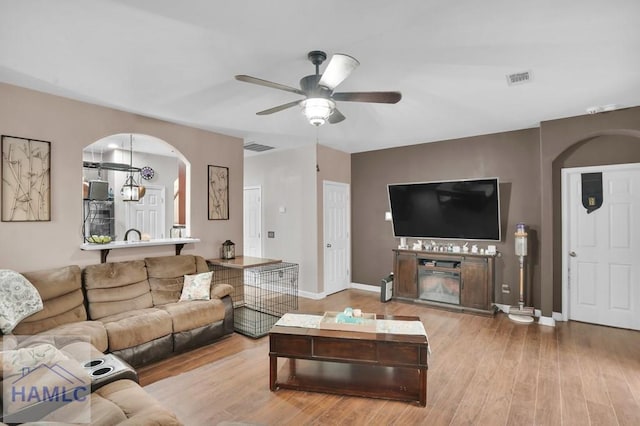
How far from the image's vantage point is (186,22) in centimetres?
212

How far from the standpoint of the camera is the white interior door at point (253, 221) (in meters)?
6.51

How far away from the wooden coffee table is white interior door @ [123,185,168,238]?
5094 millimetres

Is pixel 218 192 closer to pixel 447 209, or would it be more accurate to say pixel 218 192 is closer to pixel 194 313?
pixel 194 313

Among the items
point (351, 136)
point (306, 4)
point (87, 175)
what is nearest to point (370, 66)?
point (306, 4)

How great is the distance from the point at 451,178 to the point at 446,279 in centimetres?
166

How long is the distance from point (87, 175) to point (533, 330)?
796cm

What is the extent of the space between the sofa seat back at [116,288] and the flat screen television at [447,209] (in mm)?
4022

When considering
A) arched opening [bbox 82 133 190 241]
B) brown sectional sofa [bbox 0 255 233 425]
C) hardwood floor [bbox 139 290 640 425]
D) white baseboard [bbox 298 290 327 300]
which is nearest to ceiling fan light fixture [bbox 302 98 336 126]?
hardwood floor [bbox 139 290 640 425]

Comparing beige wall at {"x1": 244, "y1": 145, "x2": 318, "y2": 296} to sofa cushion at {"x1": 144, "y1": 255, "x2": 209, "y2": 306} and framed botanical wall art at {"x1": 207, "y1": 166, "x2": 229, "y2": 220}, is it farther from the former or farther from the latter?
sofa cushion at {"x1": 144, "y1": 255, "x2": 209, "y2": 306}

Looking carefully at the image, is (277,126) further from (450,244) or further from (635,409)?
(635,409)

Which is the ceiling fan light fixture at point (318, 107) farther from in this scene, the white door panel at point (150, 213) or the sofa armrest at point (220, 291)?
the white door panel at point (150, 213)

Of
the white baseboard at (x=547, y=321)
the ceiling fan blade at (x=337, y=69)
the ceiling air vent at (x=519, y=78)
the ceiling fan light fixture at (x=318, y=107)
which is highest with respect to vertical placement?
the ceiling air vent at (x=519, y=78)

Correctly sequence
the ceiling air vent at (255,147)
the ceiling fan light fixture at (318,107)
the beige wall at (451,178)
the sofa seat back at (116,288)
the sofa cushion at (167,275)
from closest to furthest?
the ceiling fan light fixture at (318,107)
the sofa seat back at (116,288)
the sofa cushion at (167,275)
the beige wall at (451,178)
the ceiling air vent at (255,147)

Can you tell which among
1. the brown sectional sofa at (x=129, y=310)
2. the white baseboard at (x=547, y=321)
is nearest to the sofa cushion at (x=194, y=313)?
the brown sectional sofa at (x=129, y=310)
